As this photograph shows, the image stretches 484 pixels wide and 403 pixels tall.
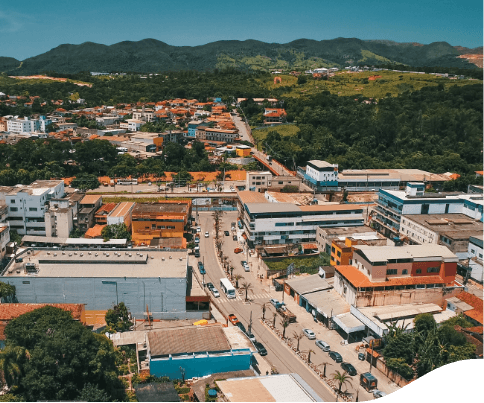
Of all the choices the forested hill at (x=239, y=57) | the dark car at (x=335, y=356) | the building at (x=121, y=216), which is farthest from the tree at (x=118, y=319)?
the forested hill at (x=239, y=57)

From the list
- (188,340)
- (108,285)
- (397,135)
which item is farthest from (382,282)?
(397,135)

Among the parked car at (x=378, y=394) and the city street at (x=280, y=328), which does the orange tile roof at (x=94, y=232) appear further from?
the parked car at (x=378, y=394)

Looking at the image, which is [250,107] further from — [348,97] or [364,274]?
[364,274]

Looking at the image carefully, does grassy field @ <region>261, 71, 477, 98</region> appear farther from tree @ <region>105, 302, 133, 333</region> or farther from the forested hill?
tree @ <region>105, 302, 133, 333</region>

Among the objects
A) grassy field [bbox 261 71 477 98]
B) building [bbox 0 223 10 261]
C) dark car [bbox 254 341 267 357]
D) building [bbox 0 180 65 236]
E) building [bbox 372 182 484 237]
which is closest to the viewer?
dark car [bbox 254 341 267 357]

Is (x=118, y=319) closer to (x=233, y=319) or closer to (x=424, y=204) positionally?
(x=233, y=319)

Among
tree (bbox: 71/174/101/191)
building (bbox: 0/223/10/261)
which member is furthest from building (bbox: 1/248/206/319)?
tree (bbox: 71/174/101/191)

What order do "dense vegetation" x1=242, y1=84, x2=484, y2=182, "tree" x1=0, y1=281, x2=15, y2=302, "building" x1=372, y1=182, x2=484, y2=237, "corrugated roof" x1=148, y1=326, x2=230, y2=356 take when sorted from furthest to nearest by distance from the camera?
"dense vegetation" x1=242, y1=84, x2=484, y2=182
"building" x1=372, y1=182, x2=484, y2=237
"tree" x1=0, y1=281, x2=15, y2=302
"corrugated roof" x1=148, y1=326, x2=230, y2=356
